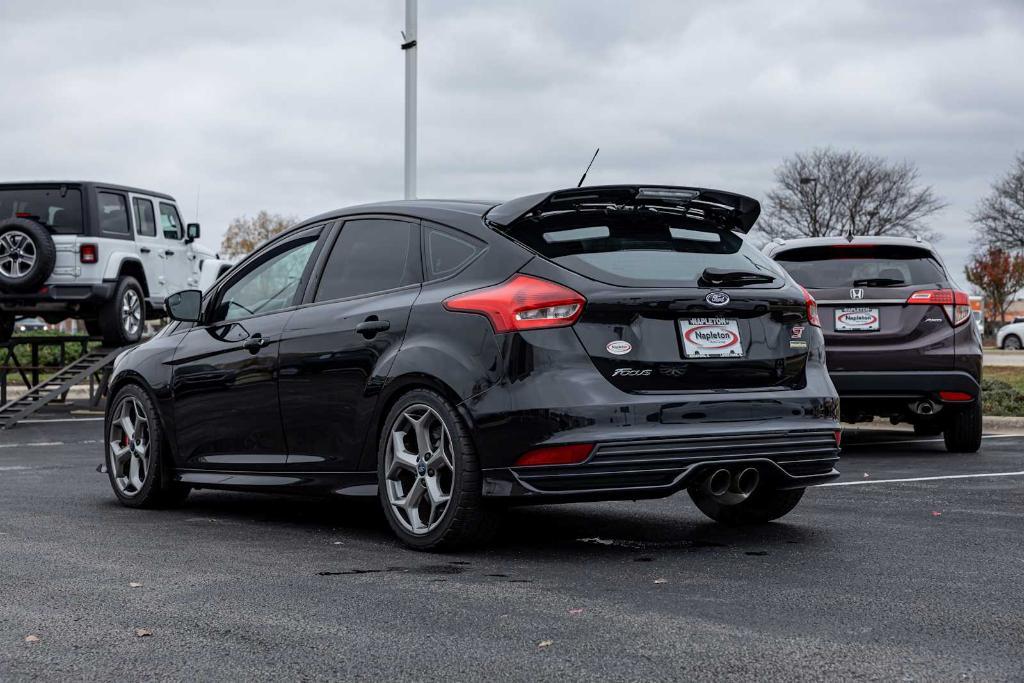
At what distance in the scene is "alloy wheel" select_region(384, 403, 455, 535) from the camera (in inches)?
238

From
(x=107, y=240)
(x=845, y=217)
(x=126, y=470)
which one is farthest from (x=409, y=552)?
(x=845, y=217)

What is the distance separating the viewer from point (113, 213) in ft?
59.0

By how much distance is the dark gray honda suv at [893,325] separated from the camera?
10875 mm

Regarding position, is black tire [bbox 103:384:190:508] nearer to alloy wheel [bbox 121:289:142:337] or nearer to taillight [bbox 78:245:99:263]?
taillight [bbox 78:245:99:263]

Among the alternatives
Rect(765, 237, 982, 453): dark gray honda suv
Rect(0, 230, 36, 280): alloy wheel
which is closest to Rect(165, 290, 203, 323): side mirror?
Rect(765, 237, 982, 453): dark gray honda suv

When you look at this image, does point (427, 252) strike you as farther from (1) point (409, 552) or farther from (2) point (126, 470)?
(2) point (126, 470)

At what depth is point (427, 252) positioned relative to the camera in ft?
21.3

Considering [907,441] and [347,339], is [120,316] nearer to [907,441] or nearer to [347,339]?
[907,441]

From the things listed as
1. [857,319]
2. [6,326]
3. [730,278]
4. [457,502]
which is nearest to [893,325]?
[857,319]

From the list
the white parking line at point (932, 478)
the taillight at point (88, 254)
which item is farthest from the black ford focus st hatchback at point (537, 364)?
the taillight at point (88, 254)

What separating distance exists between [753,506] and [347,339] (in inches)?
89.0

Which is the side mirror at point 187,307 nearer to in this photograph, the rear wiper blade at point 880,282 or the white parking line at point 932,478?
the white parking line at point 932,478

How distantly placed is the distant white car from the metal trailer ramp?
40.1 meters

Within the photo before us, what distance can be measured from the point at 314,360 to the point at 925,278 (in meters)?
6.03
